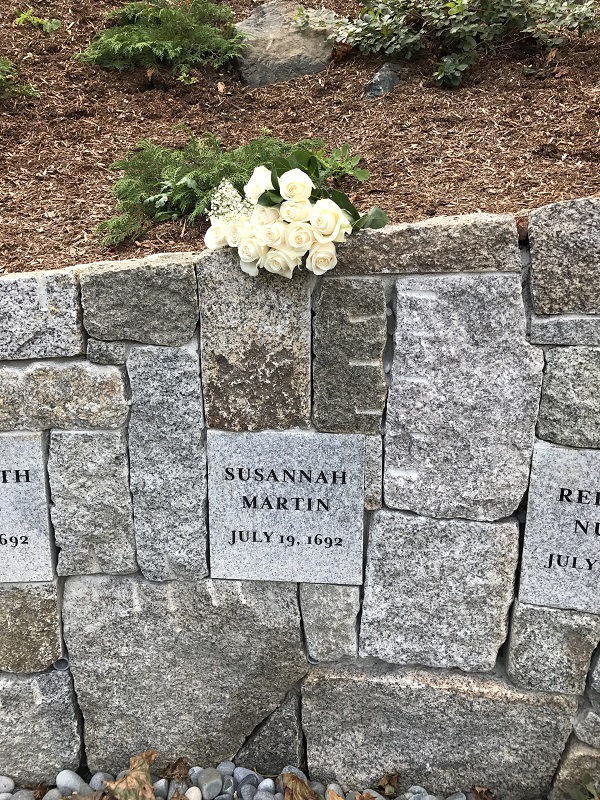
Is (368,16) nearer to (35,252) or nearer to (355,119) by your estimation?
(355,119)

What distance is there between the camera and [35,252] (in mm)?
3098

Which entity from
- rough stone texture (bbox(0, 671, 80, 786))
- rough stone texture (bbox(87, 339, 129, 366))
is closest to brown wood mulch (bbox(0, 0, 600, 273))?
rough stone texture (bbox(87, 339, 129, 366))

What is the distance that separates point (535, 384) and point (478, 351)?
0.22 meters

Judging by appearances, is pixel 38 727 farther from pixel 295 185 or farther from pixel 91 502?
pixel 295 185

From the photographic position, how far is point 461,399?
2.61 metres

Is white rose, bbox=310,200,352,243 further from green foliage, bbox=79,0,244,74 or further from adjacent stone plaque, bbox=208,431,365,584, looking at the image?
green foliage, bbox=79,0,244,74

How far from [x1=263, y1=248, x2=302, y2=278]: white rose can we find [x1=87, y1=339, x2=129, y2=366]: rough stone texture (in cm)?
60

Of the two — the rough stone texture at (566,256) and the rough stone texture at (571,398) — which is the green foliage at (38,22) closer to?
the rough stone texture at (566,256)

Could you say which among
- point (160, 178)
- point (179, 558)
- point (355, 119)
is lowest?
point (179, 558)

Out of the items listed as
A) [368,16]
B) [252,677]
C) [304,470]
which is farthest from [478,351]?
[368,16]

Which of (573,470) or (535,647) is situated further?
(535,647)

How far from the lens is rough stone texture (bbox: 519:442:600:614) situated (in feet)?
8.64

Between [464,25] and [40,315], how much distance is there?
2.81m

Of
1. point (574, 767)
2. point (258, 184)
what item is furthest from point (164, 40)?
point (574, 767)
